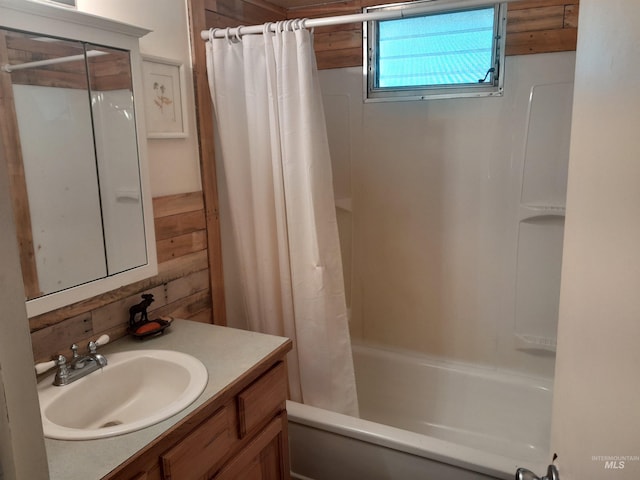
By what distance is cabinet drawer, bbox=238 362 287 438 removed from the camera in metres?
1.43

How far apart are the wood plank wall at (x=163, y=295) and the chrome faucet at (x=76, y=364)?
0.08 metres

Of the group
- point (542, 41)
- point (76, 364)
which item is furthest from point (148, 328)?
point (542, 41)

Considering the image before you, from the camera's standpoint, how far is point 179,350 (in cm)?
159

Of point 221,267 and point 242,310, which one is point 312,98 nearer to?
point 221,267

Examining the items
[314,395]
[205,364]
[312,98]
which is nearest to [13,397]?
[205,364]

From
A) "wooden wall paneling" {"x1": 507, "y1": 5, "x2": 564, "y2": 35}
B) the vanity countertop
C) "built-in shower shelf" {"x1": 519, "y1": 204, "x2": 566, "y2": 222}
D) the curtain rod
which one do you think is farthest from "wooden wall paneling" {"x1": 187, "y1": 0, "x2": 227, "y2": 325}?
"built-in shower shelf" {"x1": 519, "y1": 204, "x2": 566, "y2": 222}

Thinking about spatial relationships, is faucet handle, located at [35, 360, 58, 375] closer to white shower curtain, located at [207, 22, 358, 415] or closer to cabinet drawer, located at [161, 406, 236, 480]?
cabinet drawer, located at [161, 406, 236, 480]

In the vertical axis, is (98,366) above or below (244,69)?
below

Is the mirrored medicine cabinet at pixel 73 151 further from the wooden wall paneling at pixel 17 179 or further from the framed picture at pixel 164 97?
the framed picture at pixel 164 97

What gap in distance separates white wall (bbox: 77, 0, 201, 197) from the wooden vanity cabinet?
2.72 ft

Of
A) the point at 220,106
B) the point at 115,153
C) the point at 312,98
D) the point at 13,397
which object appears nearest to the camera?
the point at 13,397

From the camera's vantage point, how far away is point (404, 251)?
2.59 m

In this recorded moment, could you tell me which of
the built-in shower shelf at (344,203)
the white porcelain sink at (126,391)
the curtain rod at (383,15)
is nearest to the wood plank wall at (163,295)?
the white porcelain sink at (126,391)

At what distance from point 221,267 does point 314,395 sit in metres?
0.68
